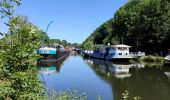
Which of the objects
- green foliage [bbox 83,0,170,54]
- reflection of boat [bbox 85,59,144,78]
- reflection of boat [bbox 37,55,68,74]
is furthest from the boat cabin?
reflection of boat [bbox 37,55,68,74]

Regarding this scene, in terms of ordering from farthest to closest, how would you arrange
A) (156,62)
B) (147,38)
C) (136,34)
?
(136,34), (147,38), (156,62)

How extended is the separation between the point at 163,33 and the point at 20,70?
193 ft

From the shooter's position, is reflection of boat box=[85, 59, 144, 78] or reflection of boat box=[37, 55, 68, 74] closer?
reflection of boat box=[85, 59, 144, 78]

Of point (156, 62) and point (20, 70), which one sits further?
point (156, 62)

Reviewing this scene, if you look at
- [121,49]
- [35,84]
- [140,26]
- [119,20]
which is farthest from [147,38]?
[35,84]

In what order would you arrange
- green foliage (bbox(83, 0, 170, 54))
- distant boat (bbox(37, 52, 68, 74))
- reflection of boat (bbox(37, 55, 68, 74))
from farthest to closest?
green foliage (bbox(83, 0, 170, 54)) → reflection of boat (bbox(37, 55, 68, 74)) → distant boat (bbox(37, 52, 68, 74))

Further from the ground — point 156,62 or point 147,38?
point 147,38

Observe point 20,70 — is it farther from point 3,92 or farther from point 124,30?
point 124,30

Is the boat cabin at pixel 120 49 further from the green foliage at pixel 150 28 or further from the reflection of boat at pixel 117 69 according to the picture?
the reflection of boat at pixel 117 69

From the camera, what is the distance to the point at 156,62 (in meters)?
53.7

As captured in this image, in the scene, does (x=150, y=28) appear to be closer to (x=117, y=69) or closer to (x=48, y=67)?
(x=117, y=69)

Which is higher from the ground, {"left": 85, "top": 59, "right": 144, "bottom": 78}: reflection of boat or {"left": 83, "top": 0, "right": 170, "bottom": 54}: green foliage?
{"left": 83, "top": 0, "right": 170, "bottom": 54}: green foliage

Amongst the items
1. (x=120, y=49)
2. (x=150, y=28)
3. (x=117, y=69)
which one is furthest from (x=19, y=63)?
(x=150, y=28)

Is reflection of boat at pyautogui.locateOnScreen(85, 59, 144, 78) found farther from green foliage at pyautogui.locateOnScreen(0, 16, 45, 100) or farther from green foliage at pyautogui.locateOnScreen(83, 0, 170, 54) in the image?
green foliage at pyautogui.locateOnScreen(0, 16, 45, 100)
